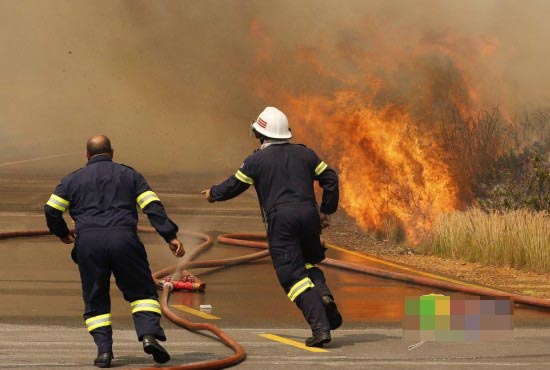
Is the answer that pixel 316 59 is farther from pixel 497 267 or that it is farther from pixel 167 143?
pixel 167 143

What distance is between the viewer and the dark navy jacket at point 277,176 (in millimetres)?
9484

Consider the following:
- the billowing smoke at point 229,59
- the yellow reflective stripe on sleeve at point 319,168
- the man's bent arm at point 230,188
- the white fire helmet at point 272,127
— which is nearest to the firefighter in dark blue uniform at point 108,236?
the man's bent arm at point 230,188

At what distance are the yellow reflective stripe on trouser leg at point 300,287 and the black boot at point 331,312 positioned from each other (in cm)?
15

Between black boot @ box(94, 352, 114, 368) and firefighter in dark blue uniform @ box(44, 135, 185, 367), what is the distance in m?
0.05

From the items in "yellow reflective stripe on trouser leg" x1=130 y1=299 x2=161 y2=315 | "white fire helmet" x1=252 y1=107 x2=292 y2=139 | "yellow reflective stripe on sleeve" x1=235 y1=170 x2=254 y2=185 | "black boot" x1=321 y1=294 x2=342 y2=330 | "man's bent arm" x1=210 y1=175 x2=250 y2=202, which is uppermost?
"white fire helmet" x1=252 y1=107 x2=292 y2=139

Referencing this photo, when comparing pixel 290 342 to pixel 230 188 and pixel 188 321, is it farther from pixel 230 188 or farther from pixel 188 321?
pixel 230 188

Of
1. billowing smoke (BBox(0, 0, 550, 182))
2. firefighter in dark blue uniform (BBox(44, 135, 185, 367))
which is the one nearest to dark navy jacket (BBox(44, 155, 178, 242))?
firefighter in dark blue uniform (BBox(44, 135, 185, 367))

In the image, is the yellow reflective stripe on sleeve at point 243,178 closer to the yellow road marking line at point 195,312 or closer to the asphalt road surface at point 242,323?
the asphalt road surface at point 242,323

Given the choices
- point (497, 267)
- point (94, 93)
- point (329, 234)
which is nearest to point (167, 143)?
point (94, 93)

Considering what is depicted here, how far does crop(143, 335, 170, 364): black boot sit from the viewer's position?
26.8 ft

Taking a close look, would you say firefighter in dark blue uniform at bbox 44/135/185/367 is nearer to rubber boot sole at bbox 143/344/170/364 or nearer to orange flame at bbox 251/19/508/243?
rubber boot sole at bbox 143/344/170/364

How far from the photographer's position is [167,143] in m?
48.4

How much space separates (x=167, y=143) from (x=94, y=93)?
20.4 meters

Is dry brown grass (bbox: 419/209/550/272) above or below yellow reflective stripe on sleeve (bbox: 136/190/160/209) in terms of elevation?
below
